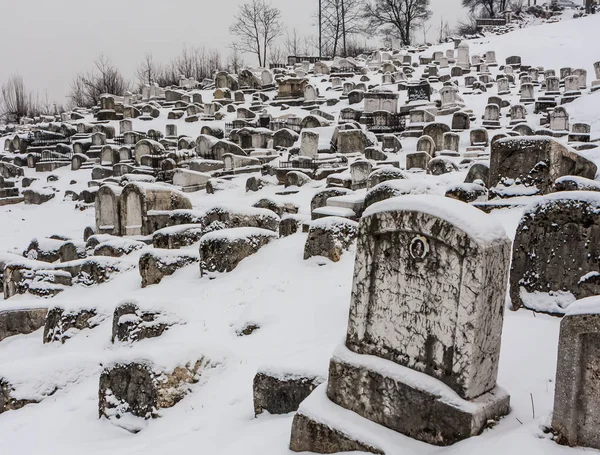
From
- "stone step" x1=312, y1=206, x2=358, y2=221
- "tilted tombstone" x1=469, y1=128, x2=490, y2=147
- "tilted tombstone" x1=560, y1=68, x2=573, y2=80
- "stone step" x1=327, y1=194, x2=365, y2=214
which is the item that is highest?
"tilted tombstone" x1=560, y1=68, x2=573, y2=80

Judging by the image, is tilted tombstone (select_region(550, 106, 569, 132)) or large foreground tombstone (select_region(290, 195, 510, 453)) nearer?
large foreground tombstone (select_region(290, 195, 510, 453))

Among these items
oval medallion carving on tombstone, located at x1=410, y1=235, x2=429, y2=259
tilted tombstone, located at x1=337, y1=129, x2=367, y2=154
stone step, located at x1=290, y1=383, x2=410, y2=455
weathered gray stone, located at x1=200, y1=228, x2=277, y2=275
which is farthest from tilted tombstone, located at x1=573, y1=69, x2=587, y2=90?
stone step, located at x1=290, y1=383, x2=410, y2=455

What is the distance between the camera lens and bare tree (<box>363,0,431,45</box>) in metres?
58.0

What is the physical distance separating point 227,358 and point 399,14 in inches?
2301

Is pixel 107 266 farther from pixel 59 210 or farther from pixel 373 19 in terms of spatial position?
pixel 373 19

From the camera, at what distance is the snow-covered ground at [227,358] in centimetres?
448

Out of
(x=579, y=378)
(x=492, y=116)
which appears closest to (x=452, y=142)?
(x=492, y=116)

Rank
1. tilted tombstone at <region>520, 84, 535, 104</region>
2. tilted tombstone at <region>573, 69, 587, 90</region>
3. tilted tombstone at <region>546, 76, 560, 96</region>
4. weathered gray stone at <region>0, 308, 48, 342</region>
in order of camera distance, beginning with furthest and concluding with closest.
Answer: tilted tombstone at <region>573, 69, 587, 90</region>, tilted tombstone at <region>520, 84, 535, 104</region>, tilted tombstone at <region>546, 76, 560, 96</region>, weathered gray stone at <region>0, 308, 48, 342</region>

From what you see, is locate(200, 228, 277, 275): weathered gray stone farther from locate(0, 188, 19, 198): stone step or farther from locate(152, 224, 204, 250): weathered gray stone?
locate(0, 188, 19, 198): stone step

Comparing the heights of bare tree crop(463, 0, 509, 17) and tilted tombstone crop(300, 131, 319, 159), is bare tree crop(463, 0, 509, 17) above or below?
above

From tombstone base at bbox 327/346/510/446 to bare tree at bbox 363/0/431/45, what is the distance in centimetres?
5759

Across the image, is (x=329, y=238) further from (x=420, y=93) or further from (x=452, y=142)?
(x=420, y=93)

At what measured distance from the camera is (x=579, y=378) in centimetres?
342

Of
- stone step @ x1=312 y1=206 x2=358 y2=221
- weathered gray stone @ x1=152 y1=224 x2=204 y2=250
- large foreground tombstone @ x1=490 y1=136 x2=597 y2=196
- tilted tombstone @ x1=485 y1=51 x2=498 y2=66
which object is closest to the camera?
large foreground tombstone @ x1=490 y1=136 x2=597 y2=196
